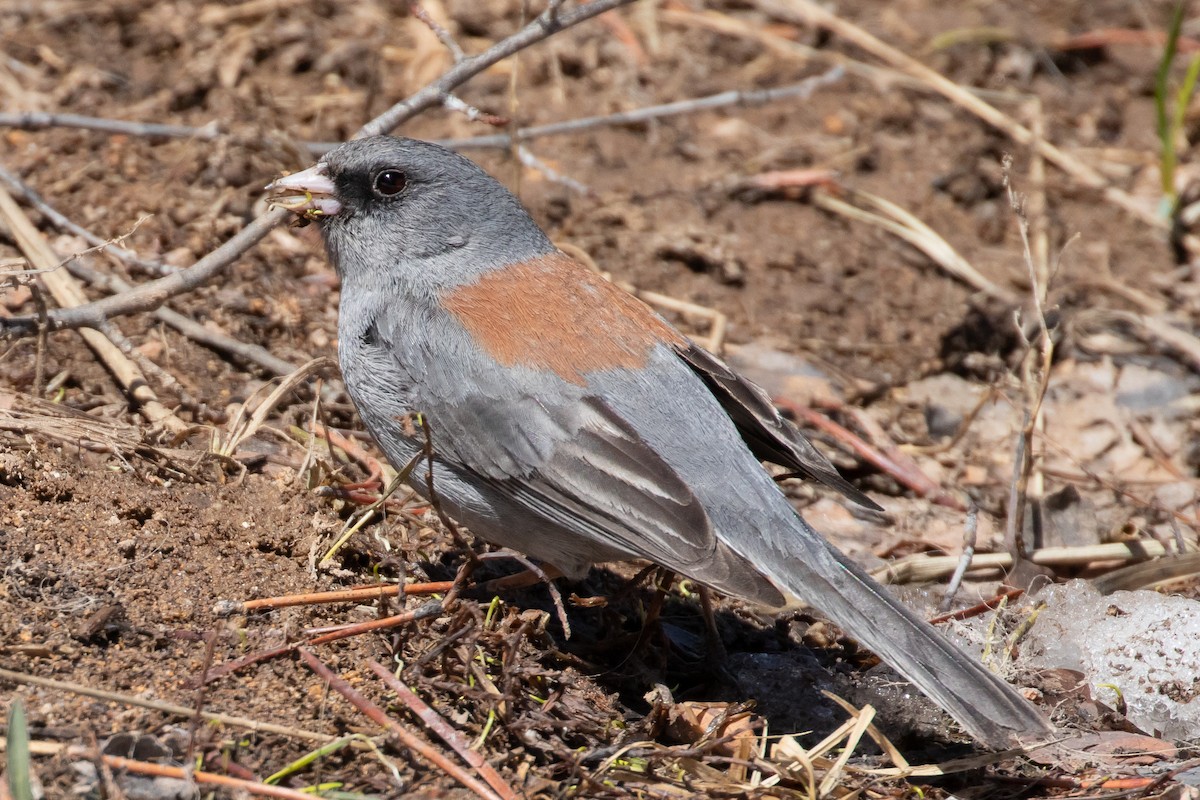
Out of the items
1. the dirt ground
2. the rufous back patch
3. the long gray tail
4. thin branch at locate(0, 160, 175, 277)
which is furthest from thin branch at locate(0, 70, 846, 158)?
the long gray tail

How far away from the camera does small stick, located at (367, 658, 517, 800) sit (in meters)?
2.97

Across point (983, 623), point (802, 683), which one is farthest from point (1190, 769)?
point (802, 683)

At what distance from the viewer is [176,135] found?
5.36 metres

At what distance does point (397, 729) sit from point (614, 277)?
2.94m

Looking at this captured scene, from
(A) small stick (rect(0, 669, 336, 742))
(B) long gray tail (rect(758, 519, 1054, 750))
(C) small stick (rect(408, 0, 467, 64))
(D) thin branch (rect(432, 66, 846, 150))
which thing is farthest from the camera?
(D) thin branch (rect(432, 66, 846, 150))

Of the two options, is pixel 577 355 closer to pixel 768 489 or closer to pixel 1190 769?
pixel 768 489

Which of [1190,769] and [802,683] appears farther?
[802,683]

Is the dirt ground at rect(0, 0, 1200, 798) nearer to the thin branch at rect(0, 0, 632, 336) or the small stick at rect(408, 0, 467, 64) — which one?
the thin branch at rect(0, 0, 632, 336)

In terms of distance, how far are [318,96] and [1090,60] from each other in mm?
4527

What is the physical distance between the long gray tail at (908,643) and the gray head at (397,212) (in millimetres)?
1463

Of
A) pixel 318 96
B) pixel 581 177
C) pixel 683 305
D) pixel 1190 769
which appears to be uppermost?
pixel 318 96

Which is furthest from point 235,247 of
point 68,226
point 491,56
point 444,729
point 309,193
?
point 444,729

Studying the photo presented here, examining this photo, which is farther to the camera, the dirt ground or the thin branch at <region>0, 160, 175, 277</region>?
the thin branch at <region>0, 160, 175, 277</region>

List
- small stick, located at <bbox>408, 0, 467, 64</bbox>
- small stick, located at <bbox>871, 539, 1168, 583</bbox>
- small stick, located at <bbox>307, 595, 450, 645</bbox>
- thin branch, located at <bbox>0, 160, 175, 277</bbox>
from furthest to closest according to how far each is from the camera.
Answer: thin branch, located at <bbox>0, 160, 175, 277</bbox> < small stick, located at <bbox>871, 539, 1168, 583</bbox> < small stick, located at <bbox>408, 0, 467, 64</bbox> < small stick, located at <bbox>307, 595, 450, 645</bbox>
